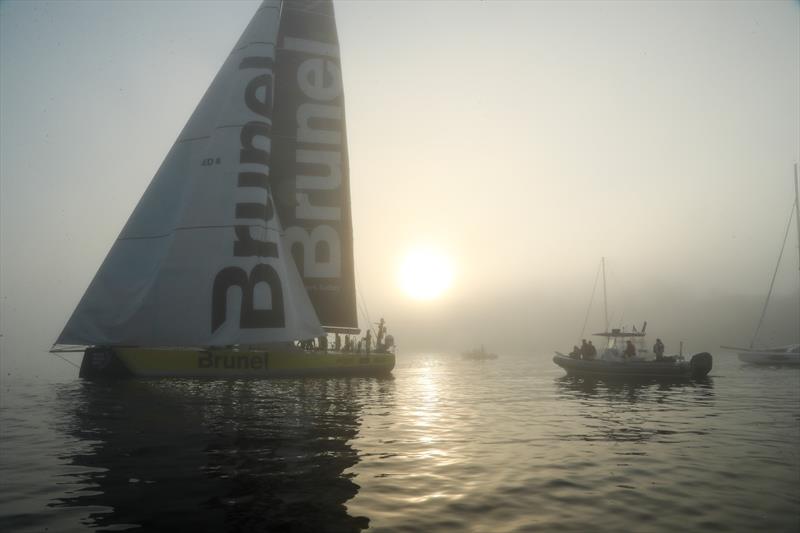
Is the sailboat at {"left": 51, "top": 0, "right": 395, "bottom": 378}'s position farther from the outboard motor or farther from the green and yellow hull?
the outboard motor

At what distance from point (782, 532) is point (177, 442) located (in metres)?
11.8

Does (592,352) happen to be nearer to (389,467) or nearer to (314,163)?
(314,163)

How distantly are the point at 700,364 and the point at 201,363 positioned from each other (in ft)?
106

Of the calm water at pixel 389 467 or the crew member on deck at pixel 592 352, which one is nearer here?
the calm water at pixel 389 467

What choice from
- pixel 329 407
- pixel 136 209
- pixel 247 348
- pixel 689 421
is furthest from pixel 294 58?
pixel 689 421

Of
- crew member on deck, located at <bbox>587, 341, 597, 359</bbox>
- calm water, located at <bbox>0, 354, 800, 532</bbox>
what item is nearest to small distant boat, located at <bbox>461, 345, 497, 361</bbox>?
crew member on deck, located at <bbox>587, 341, 597, 359</bbox>

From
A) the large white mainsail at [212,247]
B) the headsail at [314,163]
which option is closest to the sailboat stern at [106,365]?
the large white mainsail at [212,247]

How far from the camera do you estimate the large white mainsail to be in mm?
26609

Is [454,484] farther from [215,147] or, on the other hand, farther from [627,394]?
[215,147]

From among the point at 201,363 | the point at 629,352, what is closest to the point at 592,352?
the point at 629,352

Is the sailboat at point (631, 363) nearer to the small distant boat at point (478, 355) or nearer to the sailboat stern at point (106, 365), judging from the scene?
the sailboat stern at point (106, 365)

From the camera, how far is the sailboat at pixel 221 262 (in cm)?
2670

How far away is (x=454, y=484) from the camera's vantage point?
31.0 ft

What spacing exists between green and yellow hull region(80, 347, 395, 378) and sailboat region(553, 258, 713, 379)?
61.5 feet
